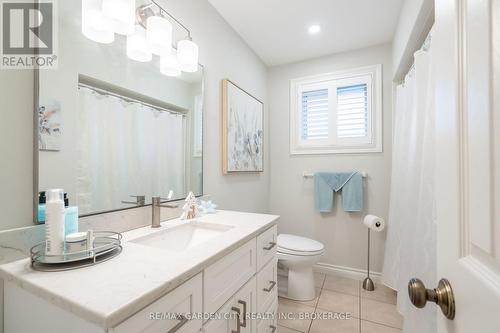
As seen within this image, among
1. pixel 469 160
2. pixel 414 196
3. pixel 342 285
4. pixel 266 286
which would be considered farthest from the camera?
pixel 342 285

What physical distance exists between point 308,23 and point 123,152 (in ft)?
5.96

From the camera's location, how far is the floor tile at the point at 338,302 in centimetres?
185

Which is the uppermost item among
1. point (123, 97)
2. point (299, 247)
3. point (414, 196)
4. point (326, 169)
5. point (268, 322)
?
point (123, 97)

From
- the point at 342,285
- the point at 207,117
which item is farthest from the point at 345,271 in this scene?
the point at 207,117

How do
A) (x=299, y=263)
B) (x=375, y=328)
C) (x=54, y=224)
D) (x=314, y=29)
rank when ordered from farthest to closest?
1. (x=314, y=29)
2. (x=299, y=263)
3. (x=375, y=328)
4. (x=54, y=224)

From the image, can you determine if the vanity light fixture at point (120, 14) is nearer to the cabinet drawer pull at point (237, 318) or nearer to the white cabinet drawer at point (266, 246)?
the white cabinet drawer at point (266, 246)

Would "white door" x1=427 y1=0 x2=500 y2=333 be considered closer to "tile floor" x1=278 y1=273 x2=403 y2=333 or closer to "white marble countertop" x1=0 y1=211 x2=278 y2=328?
"white marble countertop" x1=0 y1=211 x2=278 y2=328

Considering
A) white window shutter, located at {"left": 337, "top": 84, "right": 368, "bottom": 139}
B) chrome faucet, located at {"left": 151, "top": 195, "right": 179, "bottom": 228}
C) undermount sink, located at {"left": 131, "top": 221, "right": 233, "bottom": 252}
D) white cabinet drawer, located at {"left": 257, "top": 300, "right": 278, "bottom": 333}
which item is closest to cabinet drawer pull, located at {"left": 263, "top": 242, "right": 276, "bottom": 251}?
undermount sink, located at {"left": 131, "top": 221, "right": 233, "bottom": 252}

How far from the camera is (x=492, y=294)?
0.34 m

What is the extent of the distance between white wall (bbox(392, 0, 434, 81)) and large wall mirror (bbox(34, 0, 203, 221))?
1397 mm

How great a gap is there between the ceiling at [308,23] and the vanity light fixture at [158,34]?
2.46 ft

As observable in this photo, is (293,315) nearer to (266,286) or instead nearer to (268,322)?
(268,322)

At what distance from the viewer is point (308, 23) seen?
1959 mm

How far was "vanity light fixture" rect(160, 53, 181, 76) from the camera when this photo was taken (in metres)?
1.29
